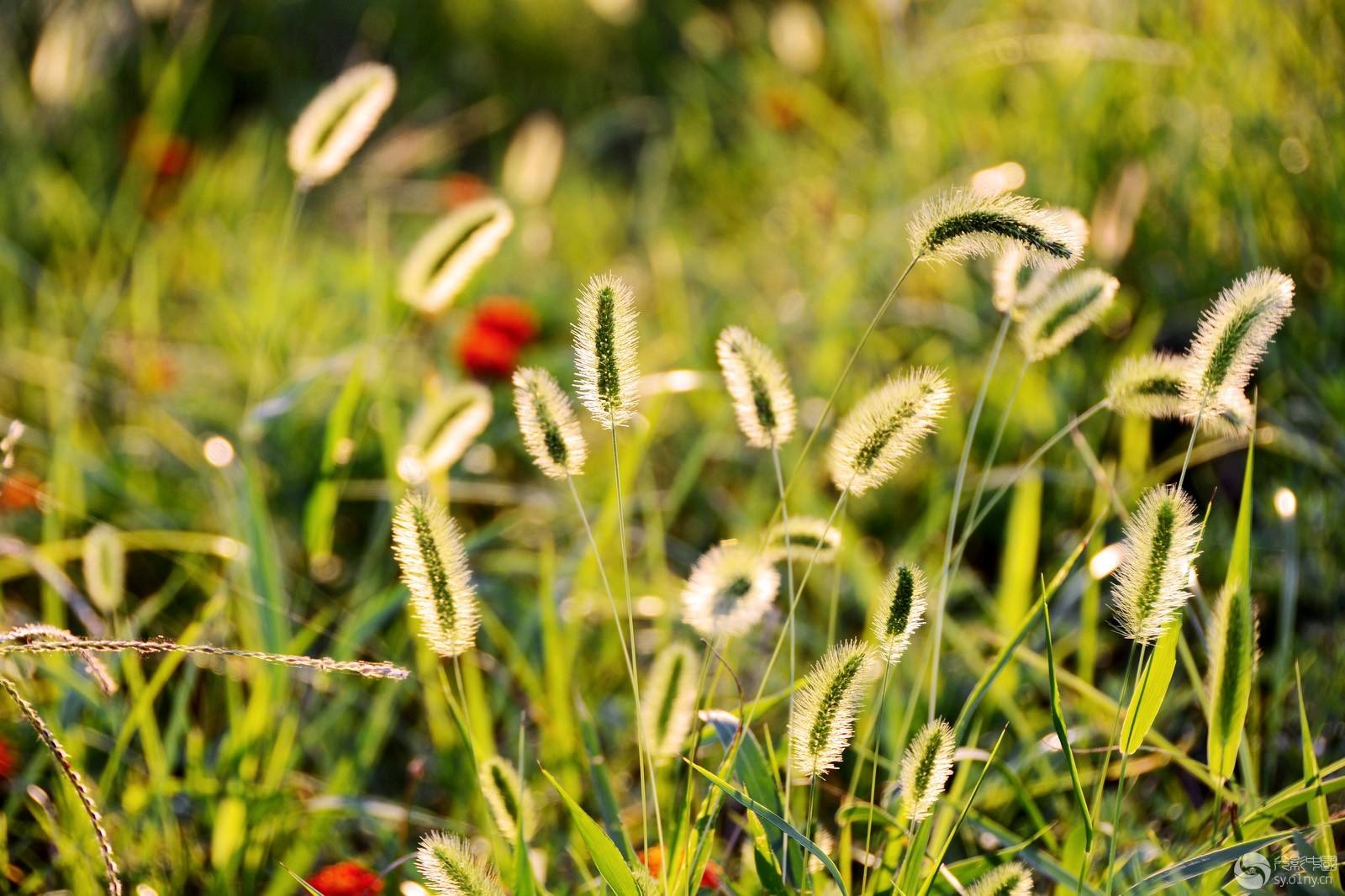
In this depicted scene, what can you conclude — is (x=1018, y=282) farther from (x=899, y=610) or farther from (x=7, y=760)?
(x=7, y=760)

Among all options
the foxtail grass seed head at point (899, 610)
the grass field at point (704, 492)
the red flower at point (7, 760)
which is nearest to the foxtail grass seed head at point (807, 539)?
the grass field at point (704, 492)

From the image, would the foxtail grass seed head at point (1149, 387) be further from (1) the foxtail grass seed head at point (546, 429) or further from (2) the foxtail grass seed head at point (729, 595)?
(1) the foxtail grass seed head at point (546, 429)

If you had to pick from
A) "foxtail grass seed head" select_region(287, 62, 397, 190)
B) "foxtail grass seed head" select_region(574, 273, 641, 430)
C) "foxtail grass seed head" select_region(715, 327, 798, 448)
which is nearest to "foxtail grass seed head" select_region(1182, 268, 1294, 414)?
"foxtail grass seed head" select_region(715, 327, 798, 448)

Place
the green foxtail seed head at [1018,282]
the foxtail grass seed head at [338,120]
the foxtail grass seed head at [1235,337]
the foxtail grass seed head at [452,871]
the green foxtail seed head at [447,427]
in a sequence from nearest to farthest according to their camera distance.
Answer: the foxtail grass seed head at [452,871] → the foxtail grass seed head at [1235,337] → the green foxtail seed head at [1018,282] → the green foxtail seed head at [447,427] → the foxtail grass seed head at [338,120]

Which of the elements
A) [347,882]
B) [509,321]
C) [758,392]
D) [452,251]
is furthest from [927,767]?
[509,321]

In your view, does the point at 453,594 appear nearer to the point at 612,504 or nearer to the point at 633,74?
the point at 612,504

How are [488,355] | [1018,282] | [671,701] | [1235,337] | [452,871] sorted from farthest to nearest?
1. [488,355]
2. [1018,282]
3. [671,701]
4. [1235,337]
5. [452,871]
